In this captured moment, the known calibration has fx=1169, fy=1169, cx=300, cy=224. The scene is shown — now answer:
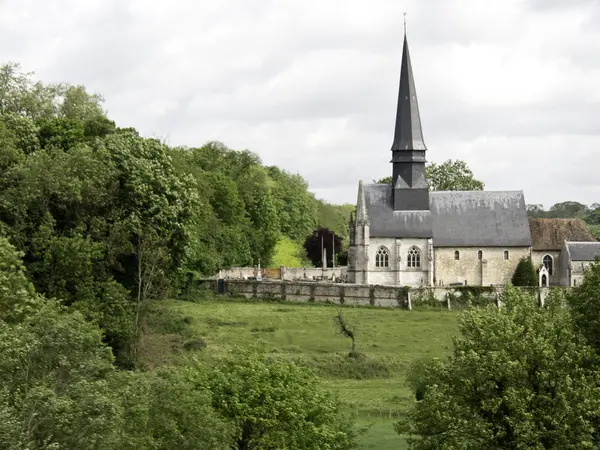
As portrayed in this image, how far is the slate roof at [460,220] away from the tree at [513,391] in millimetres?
45807

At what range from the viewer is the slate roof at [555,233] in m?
75.1

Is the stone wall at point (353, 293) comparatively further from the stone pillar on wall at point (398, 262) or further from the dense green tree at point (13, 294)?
the dense green tree at point (13, 294)

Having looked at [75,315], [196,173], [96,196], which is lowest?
[75,315]

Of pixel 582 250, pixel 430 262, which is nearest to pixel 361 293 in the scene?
pixel 430 262

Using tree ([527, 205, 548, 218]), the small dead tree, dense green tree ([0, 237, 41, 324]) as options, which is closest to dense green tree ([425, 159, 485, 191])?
the small dead tree

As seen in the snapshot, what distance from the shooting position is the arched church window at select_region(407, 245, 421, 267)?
74.9 meters

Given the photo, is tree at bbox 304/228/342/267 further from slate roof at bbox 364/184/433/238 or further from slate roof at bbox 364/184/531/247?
slate roof at bbox 364/184/531/247

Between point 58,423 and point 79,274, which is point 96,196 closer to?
point 79,274

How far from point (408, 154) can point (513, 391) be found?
4899 cm

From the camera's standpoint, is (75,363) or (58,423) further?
(75,363)

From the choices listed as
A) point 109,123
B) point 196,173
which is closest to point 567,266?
point 196,173

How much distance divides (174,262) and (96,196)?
5.25 m

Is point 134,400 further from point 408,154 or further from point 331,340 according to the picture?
point 408,154

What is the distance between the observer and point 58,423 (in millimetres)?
22531
